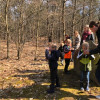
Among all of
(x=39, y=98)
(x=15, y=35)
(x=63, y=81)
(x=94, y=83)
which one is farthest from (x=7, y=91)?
(x=15, y=35)

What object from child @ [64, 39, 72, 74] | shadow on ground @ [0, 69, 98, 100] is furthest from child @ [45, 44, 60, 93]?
child @ [64, 39, 72, 74]

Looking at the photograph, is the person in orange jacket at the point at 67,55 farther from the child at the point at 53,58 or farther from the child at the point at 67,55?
the child at the point at 53,58

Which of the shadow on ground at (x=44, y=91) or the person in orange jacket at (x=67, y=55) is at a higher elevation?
the person in orange jacket at (x=67, y=55)

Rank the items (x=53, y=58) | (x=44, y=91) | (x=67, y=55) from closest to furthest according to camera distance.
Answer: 1. (x=53, y=58)
2. (x=44, y=91)
3. (x=67, y=55)

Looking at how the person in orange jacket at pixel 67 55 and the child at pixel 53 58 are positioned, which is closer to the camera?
the child at pixel 53 58

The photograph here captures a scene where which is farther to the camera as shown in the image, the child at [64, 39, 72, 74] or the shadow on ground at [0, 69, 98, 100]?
the child at [64, 39, 72, 74]

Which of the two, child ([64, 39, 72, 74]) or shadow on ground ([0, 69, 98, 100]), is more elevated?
child ([64, 39, 72, 74])

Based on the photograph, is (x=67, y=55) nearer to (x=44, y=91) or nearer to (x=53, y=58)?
(x=53, y=58)

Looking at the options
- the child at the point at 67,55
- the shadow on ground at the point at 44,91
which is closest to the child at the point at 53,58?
the shadow on ground at the point at 44,91

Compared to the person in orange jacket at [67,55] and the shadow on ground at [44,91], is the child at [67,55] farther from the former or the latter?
the shadow on ground at [44,91]

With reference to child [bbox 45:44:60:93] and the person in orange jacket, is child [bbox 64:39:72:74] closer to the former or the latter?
the person in orange jacket

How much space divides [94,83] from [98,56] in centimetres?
112

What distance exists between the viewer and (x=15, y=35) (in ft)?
35.0

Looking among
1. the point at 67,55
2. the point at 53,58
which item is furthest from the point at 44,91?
the point at 67,55
